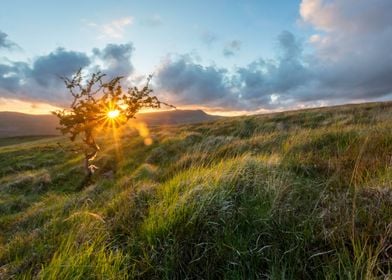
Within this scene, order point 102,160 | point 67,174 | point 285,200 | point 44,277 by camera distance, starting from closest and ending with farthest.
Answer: point 44,277, point 285,200, point 67,174, point 102,160

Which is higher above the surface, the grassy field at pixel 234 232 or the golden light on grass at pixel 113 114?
the golden light on grass at pixel 113 114

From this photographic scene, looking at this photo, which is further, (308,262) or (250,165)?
(250,165)

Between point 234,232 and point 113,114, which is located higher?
point 113,114

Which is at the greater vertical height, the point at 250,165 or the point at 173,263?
the point at 250,165

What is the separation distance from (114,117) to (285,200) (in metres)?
10.5

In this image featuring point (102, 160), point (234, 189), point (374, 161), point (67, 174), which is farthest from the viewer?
point (102, 160)

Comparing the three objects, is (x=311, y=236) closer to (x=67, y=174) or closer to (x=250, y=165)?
(x=250, y=165)

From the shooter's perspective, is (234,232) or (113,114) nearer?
(234,232)

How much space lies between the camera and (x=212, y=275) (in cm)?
361

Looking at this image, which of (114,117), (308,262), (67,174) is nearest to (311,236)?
(308,262)

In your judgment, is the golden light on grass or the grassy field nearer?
the grassy field

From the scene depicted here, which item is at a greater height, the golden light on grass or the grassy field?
the golden light on grass

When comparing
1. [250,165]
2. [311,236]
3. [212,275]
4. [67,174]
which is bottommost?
[67,174]

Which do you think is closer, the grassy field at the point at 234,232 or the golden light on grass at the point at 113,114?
the grassy field at the point at 234,232
